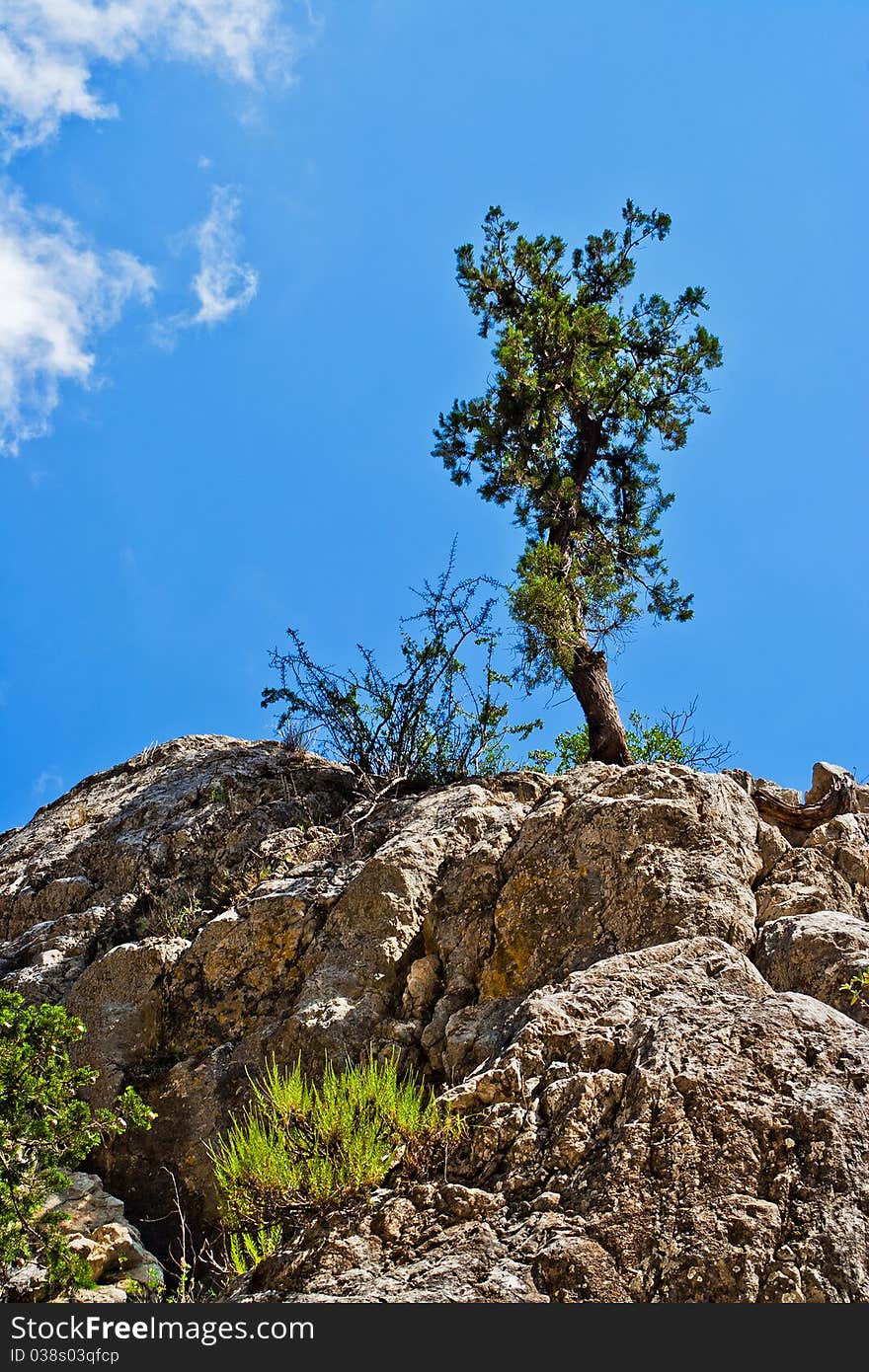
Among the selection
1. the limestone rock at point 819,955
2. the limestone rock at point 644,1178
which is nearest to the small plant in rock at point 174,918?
the limestone rock at point 644,1178

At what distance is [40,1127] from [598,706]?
708cm

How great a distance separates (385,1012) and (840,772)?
4.98 m

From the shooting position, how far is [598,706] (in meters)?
11.1

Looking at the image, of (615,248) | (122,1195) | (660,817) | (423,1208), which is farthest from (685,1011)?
(615,248)

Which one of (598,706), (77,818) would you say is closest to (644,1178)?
(598,706)

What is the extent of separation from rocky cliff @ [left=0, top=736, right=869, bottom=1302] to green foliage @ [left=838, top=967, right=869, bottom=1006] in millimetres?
85

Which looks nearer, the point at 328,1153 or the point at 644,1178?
the point at 644,1178

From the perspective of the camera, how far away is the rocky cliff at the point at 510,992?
438 cm

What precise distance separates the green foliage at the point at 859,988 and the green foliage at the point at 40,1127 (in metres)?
4.33

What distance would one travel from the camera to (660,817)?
7562 millimetres

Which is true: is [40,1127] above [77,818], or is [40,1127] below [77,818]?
below

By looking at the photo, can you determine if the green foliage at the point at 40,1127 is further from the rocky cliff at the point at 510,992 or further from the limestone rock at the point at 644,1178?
the limestone rock at the point at 644,1178

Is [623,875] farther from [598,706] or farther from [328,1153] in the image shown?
[598,706]

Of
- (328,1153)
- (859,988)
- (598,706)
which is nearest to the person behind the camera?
(328,1153)
